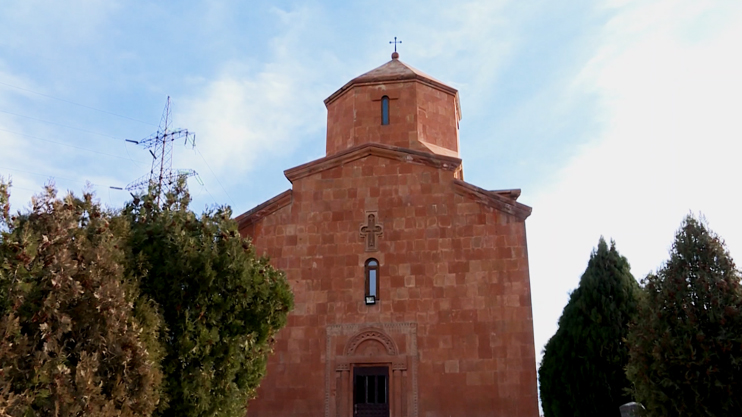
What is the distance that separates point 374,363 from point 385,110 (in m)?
6.01

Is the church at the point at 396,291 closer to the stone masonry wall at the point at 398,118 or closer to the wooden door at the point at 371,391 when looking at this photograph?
the wooden door at the point at 371,391

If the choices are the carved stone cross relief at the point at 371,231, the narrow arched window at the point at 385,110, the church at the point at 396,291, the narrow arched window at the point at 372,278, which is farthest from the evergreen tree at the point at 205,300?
the narrow arched window at the point at 385,110

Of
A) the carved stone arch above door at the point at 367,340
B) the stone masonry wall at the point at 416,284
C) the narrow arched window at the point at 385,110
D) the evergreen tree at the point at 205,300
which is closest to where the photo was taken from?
the evergreen tree at the point at 205,300

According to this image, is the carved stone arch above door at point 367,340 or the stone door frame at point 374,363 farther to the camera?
the carved stone arch above door at point 367,340

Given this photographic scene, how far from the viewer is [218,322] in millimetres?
7895

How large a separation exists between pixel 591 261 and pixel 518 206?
1.59 m

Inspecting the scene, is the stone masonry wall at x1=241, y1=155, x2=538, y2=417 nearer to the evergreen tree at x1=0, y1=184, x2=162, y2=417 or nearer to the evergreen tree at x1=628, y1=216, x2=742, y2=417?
the evergreen tree at x1=628, y1=216, x2=742, y2=417

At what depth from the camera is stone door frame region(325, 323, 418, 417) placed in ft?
36.6

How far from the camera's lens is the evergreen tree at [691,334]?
718 cm

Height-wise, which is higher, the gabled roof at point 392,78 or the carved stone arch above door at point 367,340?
the gabled roof at point 392,78

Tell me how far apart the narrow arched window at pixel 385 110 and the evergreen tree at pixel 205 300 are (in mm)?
6865

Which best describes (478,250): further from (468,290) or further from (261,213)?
(261,213)

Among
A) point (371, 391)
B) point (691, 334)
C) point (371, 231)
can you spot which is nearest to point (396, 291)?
point (371, 231)

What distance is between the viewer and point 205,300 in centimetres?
781
